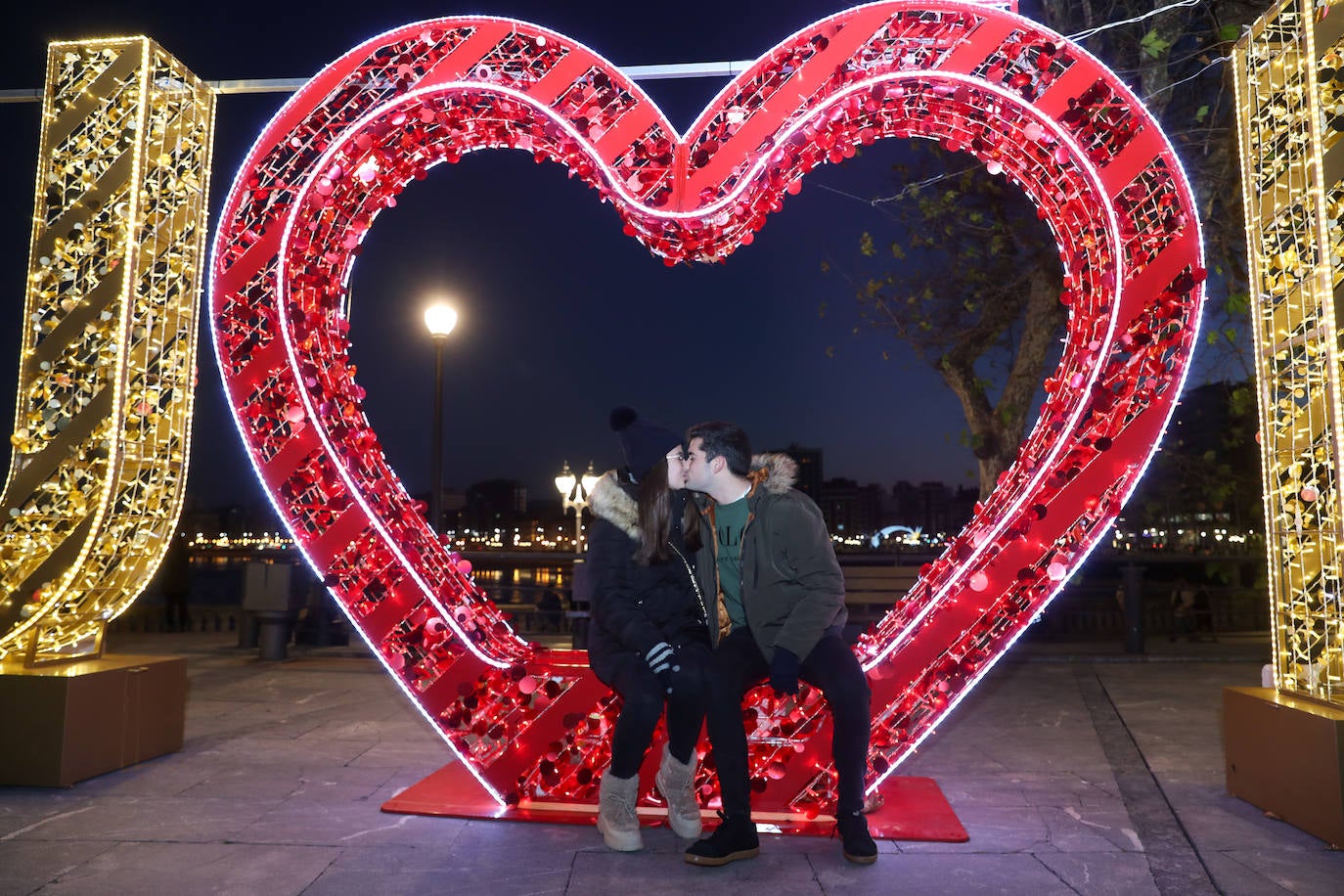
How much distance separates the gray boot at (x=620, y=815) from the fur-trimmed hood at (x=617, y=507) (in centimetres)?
97

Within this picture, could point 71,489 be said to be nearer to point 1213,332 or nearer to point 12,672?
point 12,672

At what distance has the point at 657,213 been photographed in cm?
439

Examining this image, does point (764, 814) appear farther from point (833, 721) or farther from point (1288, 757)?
point (1288, 757)

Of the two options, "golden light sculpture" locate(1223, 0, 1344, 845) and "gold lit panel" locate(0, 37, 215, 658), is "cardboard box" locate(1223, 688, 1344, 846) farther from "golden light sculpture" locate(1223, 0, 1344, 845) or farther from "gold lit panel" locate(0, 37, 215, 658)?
"gold lit panel" locate(0, 37, 215, 658)

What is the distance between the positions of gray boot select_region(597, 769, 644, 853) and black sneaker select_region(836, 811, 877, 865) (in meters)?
0.80

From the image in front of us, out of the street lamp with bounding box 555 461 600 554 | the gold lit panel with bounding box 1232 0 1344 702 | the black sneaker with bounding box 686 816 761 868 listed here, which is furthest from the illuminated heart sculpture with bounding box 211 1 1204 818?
the street lamp with bounding box 555 461 600 554

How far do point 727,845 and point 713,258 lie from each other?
250 cm

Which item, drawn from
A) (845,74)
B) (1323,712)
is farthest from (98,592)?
(1323,712)

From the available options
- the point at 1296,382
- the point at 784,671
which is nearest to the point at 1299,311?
the point at 1296,382

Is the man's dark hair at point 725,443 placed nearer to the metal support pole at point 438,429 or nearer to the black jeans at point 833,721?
the black jeans at point 833,721

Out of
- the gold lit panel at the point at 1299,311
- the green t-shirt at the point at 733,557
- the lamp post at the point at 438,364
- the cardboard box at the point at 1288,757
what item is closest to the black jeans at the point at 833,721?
the green t-shirt at the point at 733,557

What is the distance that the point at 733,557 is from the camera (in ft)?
13.6

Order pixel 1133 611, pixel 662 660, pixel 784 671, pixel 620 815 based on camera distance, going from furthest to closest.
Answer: pixel 1133 611 → pixel 620 815 → pixel 662 660 → pixel 784 671

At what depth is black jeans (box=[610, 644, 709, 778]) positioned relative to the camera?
12.9 ft
